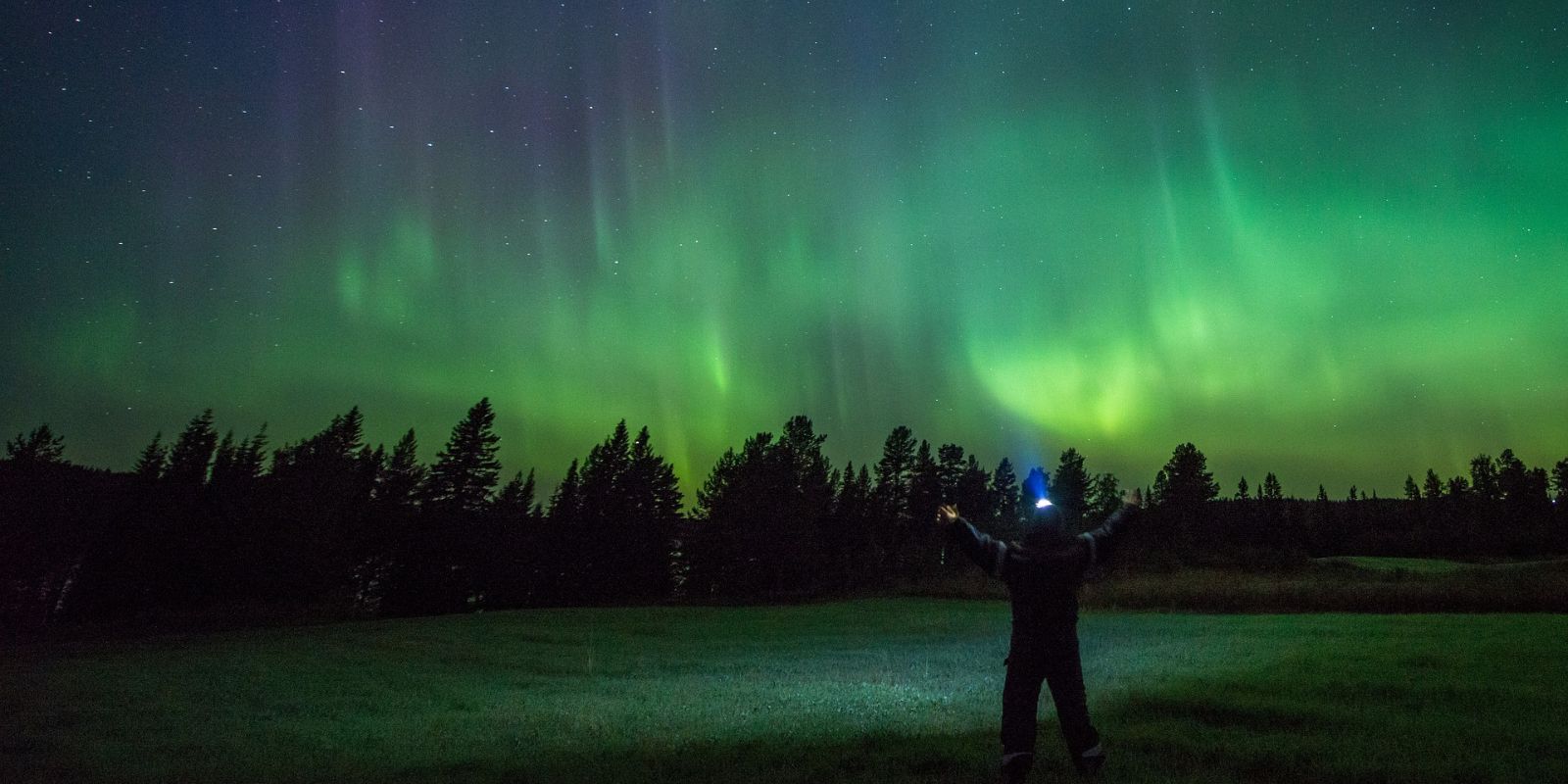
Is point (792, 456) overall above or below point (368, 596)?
above

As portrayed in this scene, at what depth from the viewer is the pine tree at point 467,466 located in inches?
3329

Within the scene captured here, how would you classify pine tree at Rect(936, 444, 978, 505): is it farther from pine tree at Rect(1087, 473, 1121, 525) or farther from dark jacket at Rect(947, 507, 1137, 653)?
dark jacket at Rect(947, 507, 1137, 653)

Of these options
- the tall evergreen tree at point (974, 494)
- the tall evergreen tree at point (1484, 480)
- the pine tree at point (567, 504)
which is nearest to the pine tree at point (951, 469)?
the tall evergreen tree at point (974, 494)

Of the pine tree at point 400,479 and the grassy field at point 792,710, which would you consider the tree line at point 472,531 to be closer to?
the pine tree at point 400,479

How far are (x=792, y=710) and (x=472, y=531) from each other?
77.9 metres

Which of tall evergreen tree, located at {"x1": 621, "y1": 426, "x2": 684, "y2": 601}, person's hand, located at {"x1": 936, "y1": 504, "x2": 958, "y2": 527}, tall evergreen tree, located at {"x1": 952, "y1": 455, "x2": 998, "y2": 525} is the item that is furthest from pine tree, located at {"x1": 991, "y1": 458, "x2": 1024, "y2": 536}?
person's hand, located at {"x1": 936, "y1": 504, "x2": 958, "y2": 527}

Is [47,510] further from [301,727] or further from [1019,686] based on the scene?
[1019,686]

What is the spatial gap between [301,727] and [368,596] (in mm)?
86770

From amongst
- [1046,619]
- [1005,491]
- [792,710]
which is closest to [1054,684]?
[1046,619]

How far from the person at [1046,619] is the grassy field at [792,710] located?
27.5 inches

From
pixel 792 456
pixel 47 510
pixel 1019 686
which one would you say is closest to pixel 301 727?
pixel 1019 686

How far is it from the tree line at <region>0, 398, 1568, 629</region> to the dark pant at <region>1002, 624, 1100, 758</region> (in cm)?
6532

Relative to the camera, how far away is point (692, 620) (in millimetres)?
44375

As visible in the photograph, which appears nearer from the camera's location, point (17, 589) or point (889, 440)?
point (17, 589)
